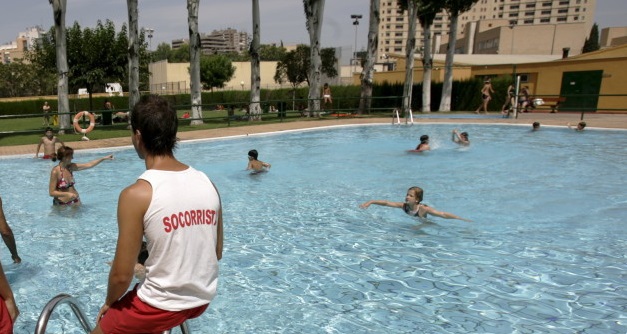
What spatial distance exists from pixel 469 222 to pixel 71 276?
21.5 feet

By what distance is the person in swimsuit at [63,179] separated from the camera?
24.9 ft

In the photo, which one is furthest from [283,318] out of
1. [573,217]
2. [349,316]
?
[573,217]

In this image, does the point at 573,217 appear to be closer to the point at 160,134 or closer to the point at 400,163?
the point at 400,163

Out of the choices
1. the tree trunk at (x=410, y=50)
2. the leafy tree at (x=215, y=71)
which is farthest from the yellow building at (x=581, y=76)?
the leafy tree at (x=215, y=71)

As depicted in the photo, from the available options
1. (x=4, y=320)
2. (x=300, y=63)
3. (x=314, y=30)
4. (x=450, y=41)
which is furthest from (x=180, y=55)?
(x=4, y=320)

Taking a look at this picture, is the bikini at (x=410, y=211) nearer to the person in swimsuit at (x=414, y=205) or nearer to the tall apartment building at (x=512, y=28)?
the person in swimsuit at (x=414, y=205)

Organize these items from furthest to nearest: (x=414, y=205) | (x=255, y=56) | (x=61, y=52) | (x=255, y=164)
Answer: (x=255, y=56) → (x=61, y=52) → (x=255, y=164) → (x=414, y=205)

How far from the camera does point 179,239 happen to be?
1920 mm

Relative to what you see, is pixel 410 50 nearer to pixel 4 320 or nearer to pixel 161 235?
pixel 161 235

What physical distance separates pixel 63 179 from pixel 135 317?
281 inches

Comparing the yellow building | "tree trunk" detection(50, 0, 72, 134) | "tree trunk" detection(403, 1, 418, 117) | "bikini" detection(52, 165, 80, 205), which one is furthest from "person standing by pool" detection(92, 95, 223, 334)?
the yellow building

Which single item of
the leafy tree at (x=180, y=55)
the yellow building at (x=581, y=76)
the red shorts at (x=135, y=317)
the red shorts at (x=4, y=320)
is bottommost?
the red shorts at (x=4, y=320)

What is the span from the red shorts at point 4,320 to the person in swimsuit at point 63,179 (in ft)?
19.9

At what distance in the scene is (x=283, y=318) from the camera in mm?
4508
